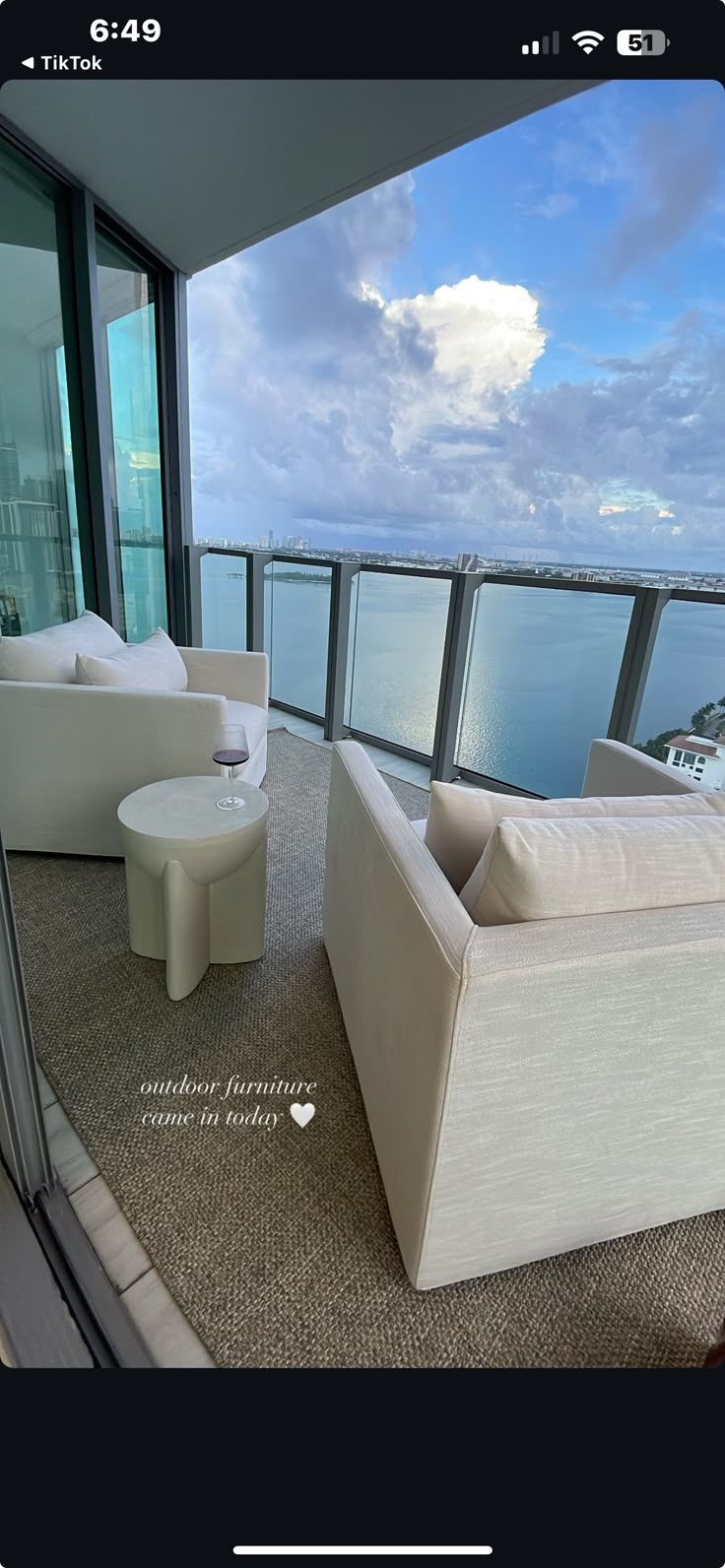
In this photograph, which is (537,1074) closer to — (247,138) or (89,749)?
(89,749)

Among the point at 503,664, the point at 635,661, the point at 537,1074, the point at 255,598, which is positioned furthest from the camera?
the point at 255,598

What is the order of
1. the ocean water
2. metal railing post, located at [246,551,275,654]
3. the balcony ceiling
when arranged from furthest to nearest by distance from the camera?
metal railing post, located at [246,551,275,654]
the ocean water
the balcony ceiling

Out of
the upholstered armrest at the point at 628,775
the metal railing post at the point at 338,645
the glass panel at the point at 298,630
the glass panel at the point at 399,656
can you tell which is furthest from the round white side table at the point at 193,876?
the glass panel at the point at 298,630

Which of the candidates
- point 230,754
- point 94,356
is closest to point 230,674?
point 230,754

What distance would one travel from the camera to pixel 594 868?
2.67ft

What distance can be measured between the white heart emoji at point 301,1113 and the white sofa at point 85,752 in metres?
1.14

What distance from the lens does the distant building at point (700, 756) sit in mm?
2214

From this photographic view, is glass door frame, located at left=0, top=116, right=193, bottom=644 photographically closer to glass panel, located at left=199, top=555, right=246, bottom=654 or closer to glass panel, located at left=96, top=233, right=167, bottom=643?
glass panel, located at left=96, top=233, right=167, bottom=643

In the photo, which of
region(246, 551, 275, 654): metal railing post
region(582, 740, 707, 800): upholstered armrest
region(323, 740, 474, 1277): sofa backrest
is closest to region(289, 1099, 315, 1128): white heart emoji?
region(323, 740, 474, 1277): sofa backrest

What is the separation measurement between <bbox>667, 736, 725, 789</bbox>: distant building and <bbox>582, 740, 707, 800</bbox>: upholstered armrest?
26.6 inches

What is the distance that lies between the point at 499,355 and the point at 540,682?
1520mm

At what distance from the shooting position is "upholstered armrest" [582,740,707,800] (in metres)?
1.40
